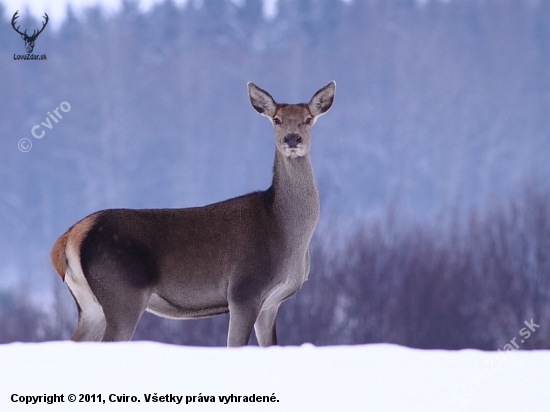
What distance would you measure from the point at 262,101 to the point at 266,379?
15.5 ft

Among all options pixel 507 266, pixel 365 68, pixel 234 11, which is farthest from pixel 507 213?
pixel 234 11

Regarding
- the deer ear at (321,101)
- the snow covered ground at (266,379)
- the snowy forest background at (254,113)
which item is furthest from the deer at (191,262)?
the snowy forest background at (254,113)

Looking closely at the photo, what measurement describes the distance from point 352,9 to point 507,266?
186 feet

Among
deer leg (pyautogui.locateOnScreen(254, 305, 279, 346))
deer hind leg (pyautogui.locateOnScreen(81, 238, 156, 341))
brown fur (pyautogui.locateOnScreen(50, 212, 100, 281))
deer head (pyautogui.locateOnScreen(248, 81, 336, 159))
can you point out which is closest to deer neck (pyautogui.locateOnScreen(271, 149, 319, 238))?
deer head (pyautogui.locateOnScreen(248, 81, 336, 159))

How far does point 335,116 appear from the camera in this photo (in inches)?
3472

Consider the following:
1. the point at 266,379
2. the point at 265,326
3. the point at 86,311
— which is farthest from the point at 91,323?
the point at 266,379

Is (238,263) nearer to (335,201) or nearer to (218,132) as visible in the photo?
(335,201)

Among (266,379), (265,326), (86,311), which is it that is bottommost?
(265,326)

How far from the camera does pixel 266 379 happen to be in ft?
23.2

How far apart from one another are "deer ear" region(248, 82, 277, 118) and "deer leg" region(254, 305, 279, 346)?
1948 mm

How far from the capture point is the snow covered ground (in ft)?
22.0

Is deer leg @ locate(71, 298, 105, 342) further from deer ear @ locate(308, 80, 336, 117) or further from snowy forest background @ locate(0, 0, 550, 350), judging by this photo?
snowy forest background @ locate(0, 0, 550, 350)

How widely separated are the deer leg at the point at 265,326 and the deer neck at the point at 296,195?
0.78 metres

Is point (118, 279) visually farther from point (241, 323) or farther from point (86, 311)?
point (241, 323)
